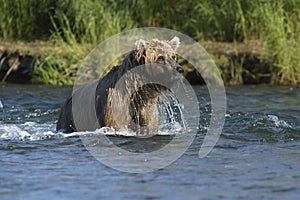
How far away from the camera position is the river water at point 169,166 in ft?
18.4

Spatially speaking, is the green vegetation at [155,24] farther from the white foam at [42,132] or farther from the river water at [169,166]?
the white foam at [42,132]

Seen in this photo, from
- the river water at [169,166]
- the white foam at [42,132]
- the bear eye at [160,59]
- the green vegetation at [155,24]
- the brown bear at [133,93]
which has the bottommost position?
the river water at [169,166]

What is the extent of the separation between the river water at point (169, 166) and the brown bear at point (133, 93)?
0.22 meters

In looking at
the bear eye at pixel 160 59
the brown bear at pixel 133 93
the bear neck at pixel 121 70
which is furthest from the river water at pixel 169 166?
the bear eye at pixel 160 59

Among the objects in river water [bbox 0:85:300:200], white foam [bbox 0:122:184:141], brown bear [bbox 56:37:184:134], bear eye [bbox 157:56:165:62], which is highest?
bear eye [bbox 157:56:165:62]

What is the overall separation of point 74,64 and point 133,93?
22.1 feet

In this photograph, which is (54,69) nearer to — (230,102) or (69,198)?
(230,102)

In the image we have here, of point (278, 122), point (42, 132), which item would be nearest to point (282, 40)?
point (278, 122)

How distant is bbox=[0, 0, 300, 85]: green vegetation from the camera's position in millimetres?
14141

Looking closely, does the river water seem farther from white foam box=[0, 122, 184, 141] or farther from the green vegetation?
the green vegetation

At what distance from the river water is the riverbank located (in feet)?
13.5

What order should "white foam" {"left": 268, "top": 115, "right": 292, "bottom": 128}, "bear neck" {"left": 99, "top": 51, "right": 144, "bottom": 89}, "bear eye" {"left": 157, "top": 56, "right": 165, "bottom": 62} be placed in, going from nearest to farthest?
"bear eye" {"left": 157, "top": 56, "right": 165, "bottom": 62}, "bear neck" {"left": 99, "top": 51, "right": 144, "bottom": 89}, "white foam" {"left": 268, "top": 115, "right": 292, "bottom": 128}

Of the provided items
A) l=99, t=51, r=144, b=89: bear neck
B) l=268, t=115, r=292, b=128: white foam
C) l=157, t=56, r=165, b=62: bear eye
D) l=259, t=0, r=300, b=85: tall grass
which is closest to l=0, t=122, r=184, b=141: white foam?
l=99, t=51, r=144, b=89: bear neck

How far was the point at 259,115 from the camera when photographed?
9812 millimetres
